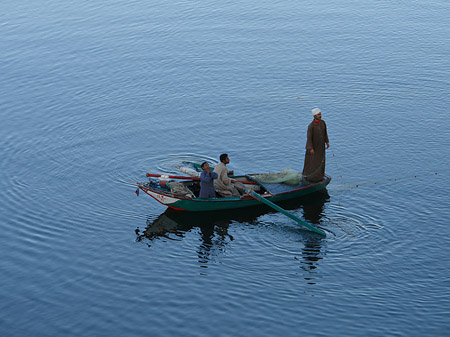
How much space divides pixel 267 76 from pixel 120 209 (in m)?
12.0

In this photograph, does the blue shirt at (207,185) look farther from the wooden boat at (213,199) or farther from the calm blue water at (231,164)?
the calm blue water at (231,164)

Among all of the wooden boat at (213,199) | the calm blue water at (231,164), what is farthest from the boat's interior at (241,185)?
the calm blue water at (231,164)

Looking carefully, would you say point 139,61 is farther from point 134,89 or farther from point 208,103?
point 208,103

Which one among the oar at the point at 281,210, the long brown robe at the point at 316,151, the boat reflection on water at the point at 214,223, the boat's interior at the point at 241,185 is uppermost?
the long brown robe at the point at 316,151

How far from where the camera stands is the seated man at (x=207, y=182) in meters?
18.2

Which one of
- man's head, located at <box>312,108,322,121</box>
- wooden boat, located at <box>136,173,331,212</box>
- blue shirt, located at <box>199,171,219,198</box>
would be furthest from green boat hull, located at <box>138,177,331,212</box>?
man's head, located at <box>312,108,322,121</box>

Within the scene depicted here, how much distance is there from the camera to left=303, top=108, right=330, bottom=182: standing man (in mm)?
19141

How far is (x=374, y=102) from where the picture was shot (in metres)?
26.2

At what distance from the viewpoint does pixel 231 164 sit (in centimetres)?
2189

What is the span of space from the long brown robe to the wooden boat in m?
0.25

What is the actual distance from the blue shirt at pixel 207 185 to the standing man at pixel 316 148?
9.87ft

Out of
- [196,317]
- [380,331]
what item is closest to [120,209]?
[196,317]

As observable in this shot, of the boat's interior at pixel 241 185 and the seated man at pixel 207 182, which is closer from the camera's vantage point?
the seated man at pixel 207 182

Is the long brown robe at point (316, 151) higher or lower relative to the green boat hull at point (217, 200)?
higher
